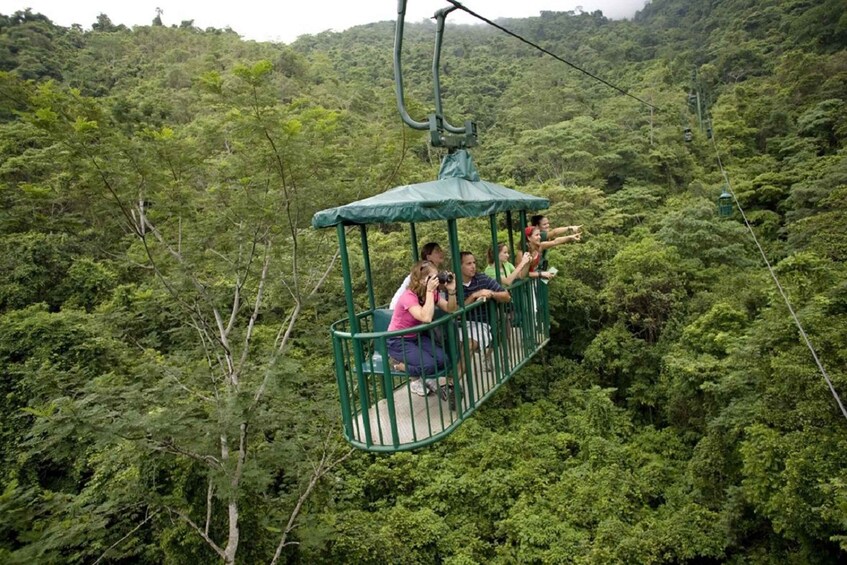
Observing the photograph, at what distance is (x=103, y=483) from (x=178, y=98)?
65.6 ft

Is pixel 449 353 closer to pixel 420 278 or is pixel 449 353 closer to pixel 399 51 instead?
pixel 420 278

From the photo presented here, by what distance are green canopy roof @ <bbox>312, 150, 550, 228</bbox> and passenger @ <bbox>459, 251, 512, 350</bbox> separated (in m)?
0.50

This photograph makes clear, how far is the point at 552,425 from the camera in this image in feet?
37.2

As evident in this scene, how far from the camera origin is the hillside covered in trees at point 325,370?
18.4ft

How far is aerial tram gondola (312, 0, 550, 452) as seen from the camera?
2.87m

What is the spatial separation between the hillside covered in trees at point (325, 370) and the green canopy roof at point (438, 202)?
Result: 9.32 ft

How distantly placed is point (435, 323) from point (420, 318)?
0.14 metres

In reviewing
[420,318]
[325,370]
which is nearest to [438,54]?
[420,318]

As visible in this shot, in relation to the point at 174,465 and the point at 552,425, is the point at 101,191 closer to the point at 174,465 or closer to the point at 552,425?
the point at 174,465

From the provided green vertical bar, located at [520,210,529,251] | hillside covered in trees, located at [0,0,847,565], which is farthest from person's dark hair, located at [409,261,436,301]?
hillside covered in trees, located at [0,0,847,565]

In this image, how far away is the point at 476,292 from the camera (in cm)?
352

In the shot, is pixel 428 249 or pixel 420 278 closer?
pixel 420 278

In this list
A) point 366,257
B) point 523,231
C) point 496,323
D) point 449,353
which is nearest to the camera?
point 449,353

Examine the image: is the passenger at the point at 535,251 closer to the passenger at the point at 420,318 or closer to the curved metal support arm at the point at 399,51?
the passenger at the point at 420,318
